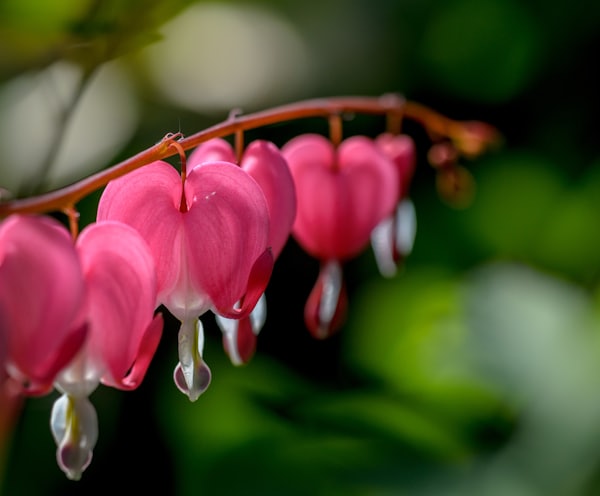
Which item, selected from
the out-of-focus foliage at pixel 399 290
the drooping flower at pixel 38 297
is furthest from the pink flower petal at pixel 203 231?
the out-of-focus foliage at pixel 399 290

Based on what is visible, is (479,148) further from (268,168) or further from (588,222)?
(588,222)

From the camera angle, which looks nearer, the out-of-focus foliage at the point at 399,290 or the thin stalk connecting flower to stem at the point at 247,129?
the thin stalk connecting flower to stem at the point at 247,129

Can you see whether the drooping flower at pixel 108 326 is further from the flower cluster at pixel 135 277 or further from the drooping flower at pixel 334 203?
the drooping flower at pixel 334 203

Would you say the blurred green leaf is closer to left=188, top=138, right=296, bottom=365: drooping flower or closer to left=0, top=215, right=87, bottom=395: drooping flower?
left=188, top=138, right=296, bottom=365: drooping flower

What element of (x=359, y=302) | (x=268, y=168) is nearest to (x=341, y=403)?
(x=359, y=302)

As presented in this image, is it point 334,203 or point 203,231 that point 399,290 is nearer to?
point 334,203

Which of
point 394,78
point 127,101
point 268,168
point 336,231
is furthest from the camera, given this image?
point 394,78
